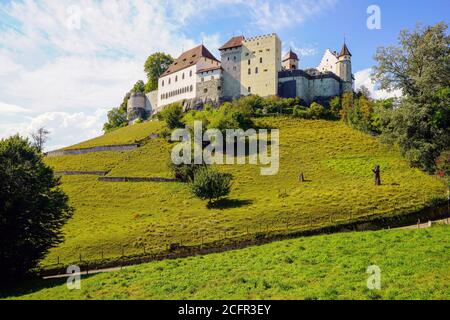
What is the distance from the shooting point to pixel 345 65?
317ft

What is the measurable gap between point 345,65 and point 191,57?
3817 cm

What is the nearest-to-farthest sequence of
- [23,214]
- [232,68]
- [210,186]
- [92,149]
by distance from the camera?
[23,214] → [210,186] → [92,149] → [232,68]

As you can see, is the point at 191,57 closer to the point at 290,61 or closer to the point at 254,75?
the point at 254,75

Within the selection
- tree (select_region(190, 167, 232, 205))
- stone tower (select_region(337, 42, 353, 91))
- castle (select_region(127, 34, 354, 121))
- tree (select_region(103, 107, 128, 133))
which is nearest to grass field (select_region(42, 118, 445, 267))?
tree (select_region(190, 167, 232, 205))

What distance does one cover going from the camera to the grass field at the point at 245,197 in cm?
3747

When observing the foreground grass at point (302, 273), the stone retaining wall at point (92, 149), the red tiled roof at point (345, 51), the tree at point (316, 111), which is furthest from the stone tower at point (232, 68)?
the foreground grass at point (302, 273)

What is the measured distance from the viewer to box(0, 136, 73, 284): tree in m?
29.1

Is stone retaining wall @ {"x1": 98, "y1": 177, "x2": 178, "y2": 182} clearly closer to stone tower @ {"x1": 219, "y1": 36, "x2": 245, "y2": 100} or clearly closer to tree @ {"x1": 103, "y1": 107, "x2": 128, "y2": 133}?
stone tower @ {"x1": 219, "y1": 36, "x2": 245, "y2": 100}

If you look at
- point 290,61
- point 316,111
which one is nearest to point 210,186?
point 316,111

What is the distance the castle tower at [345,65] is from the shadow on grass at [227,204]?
57542mm

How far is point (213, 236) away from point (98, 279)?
39.2 feet

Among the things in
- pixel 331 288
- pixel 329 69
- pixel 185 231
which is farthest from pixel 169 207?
pixel 329 69

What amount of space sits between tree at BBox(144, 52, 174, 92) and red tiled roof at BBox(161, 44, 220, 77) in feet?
44.4
